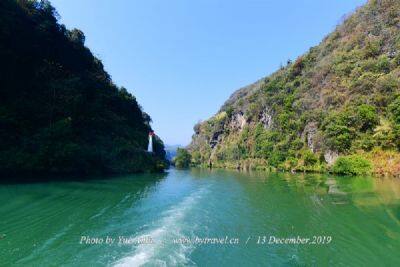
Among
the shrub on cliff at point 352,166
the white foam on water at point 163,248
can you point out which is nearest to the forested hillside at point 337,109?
the shrub on cliff at point 352,166

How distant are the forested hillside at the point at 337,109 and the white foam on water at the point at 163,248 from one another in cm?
3934

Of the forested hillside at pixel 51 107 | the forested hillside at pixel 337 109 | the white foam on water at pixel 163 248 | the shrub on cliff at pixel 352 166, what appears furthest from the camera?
the forested hillside at pixel 337 109

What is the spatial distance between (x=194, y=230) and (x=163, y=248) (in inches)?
136

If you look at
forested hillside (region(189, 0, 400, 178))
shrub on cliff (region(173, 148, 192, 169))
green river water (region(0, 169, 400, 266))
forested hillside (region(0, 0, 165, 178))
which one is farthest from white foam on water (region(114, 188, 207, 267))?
shrub on cliff (region(173, 148, 192, 169))

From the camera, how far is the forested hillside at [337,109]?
5134 cm

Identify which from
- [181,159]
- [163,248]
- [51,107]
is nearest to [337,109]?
[181,159]

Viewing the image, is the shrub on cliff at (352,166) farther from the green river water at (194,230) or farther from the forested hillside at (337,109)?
the green river water at (194,230)

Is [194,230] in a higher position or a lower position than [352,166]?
lower

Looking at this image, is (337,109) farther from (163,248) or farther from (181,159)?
(163,248)

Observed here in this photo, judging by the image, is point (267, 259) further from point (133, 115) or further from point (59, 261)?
point (133, 115)

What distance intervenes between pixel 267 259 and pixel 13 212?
15.0 meters

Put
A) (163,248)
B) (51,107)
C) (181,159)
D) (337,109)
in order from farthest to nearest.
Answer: (181,159) < (337,109) < (51,107) < (163,248)

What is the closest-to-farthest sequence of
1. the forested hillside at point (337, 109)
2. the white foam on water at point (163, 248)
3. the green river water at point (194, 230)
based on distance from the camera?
the white foam on water at point (163, 248) → the green river water at point (194, 230) → the forested hillside at point (337, 109)

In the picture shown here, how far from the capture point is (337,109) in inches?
2495
